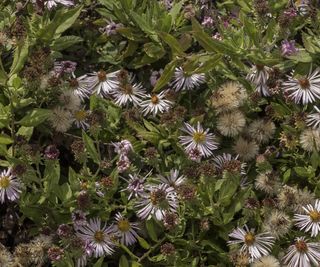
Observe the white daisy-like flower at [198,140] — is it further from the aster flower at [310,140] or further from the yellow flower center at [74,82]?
the yellow flower center at [74,82]

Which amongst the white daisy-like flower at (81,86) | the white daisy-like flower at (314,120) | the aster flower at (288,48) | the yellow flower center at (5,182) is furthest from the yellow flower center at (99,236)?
the aster flower at (288,48)

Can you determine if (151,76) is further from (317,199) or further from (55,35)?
(317,199)

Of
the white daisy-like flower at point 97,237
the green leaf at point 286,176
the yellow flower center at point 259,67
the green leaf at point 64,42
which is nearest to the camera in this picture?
the white daisy-like flower at point 97,237

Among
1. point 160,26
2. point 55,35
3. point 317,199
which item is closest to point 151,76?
point 160,26

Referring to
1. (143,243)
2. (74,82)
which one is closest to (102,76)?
(74,82)

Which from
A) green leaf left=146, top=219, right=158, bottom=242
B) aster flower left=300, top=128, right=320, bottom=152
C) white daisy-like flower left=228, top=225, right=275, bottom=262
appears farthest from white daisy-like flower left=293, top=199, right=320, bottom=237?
green leaf left=146, top=219, right=158, bottom=242
